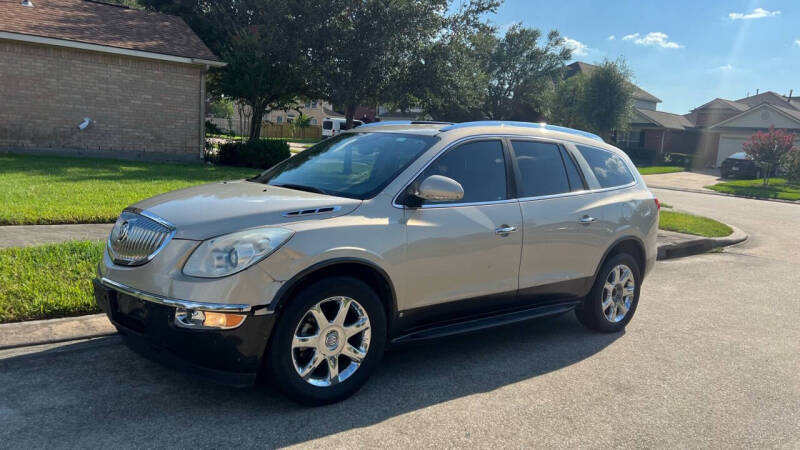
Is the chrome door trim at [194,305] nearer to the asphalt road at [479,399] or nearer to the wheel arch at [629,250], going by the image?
the asphalt road at [479,399]

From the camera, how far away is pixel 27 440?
3.27 m

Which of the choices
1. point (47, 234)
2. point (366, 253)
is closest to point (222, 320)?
point (366, 253)

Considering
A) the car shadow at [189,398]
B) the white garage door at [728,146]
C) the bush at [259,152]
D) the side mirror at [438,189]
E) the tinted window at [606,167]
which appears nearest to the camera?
the car shadow at [189,398]

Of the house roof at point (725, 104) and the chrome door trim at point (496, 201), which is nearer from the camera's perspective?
the chrome door trim at point (496, 201)

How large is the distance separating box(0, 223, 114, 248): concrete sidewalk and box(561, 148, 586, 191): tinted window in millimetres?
5346

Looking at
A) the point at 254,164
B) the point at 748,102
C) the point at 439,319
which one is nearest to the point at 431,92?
the point at 254,164

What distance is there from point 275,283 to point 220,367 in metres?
0.56

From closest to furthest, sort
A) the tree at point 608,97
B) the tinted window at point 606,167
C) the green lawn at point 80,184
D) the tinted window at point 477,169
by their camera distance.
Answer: the tinted window at point 477,169, the tinted window at point 606,167, the green lawn at point 80,184, the tree at point 608,97

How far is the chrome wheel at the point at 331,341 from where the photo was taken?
3.81m

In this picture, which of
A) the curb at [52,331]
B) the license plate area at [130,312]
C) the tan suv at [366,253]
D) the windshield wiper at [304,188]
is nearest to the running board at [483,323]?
the tan suv at [366,253]

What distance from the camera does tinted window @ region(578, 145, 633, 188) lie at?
5770 mm

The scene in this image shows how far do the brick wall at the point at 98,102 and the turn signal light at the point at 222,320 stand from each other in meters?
17.2

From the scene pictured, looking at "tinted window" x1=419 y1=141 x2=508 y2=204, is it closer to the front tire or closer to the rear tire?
the front tire

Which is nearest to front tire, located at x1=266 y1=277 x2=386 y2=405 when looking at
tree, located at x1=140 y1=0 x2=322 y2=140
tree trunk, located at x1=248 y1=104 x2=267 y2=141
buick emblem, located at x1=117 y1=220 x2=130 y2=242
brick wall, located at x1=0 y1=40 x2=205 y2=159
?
buick emblem, located at x1=117 y1=220 x2=130 y2=242
